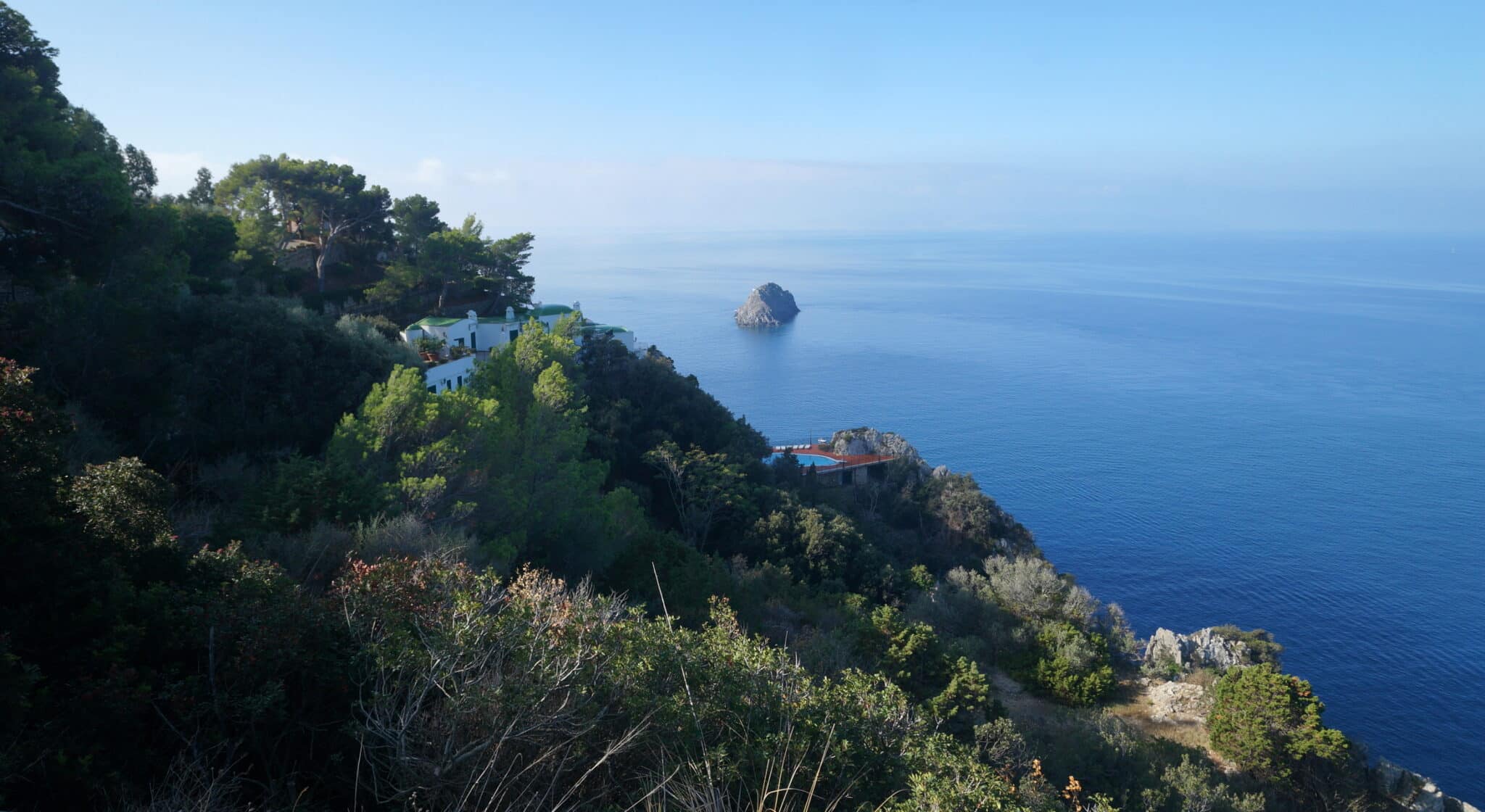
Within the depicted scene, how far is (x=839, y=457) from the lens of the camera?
35188 mm

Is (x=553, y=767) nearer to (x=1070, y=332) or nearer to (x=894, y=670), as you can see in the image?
(x=894, y=670)

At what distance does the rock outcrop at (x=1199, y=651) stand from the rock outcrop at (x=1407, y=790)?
12.6 feet

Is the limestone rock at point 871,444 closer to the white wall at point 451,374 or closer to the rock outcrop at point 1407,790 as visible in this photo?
the white wall at point 451,374

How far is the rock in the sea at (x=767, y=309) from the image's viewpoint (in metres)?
76.9

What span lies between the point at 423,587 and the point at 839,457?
96.2 feet

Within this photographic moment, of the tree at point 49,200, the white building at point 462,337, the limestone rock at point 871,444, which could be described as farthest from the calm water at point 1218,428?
the tree at point 49,200

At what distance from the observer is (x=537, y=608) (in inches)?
244

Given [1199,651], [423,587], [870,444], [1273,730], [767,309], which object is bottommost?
[1199,651]

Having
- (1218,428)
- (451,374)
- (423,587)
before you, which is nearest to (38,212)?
(423,587)

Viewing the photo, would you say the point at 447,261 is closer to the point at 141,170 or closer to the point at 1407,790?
the point at 141,170

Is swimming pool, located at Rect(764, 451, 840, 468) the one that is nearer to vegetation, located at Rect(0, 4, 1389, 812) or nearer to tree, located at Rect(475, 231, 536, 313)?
vegetation, located at Rect(0, 4, 1389, 812)

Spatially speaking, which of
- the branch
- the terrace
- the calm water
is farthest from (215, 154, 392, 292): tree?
the calm water

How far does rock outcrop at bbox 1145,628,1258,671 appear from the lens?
56.1 ft

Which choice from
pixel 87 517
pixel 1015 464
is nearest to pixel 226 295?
pixel 87 517
